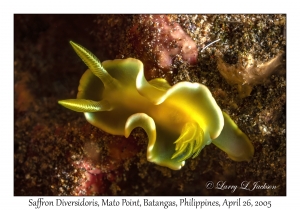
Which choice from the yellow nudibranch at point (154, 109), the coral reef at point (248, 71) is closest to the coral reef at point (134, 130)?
the coral reef at point (248, 71)

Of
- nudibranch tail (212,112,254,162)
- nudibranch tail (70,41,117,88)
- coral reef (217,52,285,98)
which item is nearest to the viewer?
nudibranch tail (70,41,117,88)

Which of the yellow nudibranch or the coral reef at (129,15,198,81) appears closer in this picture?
the yellow nudibranch

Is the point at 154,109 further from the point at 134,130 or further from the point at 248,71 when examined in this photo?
the point at 248,71

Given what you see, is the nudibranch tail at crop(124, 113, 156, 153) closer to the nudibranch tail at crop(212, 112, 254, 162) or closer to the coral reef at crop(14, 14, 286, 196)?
the coral reef at crop(14, 14, 286, 196)

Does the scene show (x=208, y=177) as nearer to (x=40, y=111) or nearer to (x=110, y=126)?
(x=110, y=126)

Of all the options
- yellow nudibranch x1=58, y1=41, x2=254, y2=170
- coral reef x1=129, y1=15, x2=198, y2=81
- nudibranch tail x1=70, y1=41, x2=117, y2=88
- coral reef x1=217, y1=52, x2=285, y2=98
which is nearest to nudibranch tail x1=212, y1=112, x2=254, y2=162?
yellow nudibranch x1=58, y1=41, x2=254, y2=170

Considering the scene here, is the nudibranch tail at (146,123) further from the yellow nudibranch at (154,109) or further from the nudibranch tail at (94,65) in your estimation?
the nudibranch tail at (94,65)

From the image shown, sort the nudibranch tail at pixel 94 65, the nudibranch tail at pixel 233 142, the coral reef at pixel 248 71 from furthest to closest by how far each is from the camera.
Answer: the nudibranch tail at pixel 233 142
the coral reef at pixel 248 71
the nudibranch tail at pixel 94 65

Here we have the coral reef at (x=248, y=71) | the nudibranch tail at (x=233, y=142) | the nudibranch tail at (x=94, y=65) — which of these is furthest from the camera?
the nudibranch tail at (x=233, y=142)

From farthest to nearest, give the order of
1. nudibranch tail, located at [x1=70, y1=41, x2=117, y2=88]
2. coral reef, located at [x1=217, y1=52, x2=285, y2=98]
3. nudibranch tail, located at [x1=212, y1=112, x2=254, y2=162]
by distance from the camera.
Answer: nudibranch tail, located at [x1=212, y1=112, x2=254, y2=162]
coral reef, located at [x1=217, y1=52, x2=285, y2=98]
nudibranch tail, located at [x1=70, y1=41, x2=117, y2=88]
